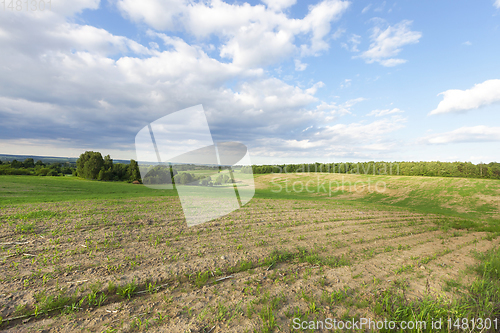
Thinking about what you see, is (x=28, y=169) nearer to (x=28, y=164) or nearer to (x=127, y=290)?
(x=28, y=164)

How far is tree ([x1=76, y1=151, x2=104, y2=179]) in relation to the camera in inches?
2121

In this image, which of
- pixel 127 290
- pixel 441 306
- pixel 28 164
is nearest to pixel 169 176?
pixel 127 290

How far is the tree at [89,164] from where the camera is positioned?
53875mm

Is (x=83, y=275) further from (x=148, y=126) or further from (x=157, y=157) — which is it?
(x=148, y=126)

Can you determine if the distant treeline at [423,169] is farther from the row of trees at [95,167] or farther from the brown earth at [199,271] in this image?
the brown earth at [199,271]

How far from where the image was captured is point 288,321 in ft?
12.1

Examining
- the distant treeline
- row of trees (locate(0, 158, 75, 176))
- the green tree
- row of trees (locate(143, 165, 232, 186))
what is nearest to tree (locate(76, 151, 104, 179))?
row of trees (locate(0, 158, 75, 176))

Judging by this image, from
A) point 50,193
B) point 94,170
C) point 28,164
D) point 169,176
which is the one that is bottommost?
point 50,193

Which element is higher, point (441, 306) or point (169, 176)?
point (169, 176)

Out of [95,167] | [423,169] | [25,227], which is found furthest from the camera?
[423,169]

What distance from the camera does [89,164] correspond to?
53719 millimetres

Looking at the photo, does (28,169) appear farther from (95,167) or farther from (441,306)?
(441,306)

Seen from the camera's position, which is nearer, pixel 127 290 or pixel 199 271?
pixel 127 290

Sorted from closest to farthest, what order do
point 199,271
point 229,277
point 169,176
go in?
point 229,277
point 199,271
point 169,176
